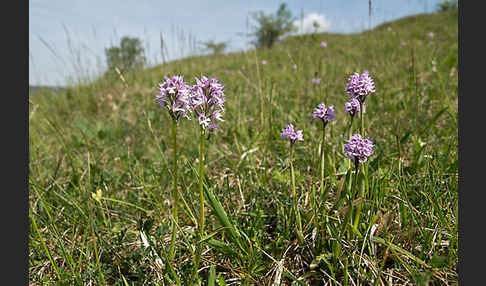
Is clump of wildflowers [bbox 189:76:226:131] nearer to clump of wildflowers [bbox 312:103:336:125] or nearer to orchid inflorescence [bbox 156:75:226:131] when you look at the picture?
orchid inflorescence [bbox 156:75:226:131]

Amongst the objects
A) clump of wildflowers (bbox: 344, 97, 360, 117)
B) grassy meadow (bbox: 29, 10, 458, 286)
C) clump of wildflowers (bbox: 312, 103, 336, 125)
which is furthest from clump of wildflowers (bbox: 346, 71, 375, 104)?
grassy meadow (bbox: 29, 10, 458, 286)

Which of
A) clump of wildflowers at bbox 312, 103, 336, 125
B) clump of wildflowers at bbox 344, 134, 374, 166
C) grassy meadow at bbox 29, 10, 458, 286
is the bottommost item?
grassy meadow at bbox 29, 10, 458, 286

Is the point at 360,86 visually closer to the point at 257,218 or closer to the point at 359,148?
the point at 359,148

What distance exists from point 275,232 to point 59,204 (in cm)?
171

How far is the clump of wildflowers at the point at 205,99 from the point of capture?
1093mm

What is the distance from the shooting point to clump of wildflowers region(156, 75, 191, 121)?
3.49 feet

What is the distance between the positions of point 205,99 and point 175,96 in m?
0.12

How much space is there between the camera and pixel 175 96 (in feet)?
3.52

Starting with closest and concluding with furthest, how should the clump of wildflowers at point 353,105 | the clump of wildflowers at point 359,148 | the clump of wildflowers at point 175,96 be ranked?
1. the clump of wildflowers at point 175,96
2. the clump of wildflowers at point 359,148
3. the clump of wildflowers at point 353,105

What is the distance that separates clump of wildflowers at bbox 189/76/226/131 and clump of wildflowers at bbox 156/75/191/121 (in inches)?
1.5

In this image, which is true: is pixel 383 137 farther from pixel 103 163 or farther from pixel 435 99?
pixel 103 163

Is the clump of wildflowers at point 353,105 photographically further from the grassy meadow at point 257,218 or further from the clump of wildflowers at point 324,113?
the grassy meadow at point 257,218

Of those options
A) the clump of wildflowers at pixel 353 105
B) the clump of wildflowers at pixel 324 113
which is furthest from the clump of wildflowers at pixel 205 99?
the clump of wildflowers at pixel 353 105

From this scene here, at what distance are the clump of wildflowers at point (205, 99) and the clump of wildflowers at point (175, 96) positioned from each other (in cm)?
4
